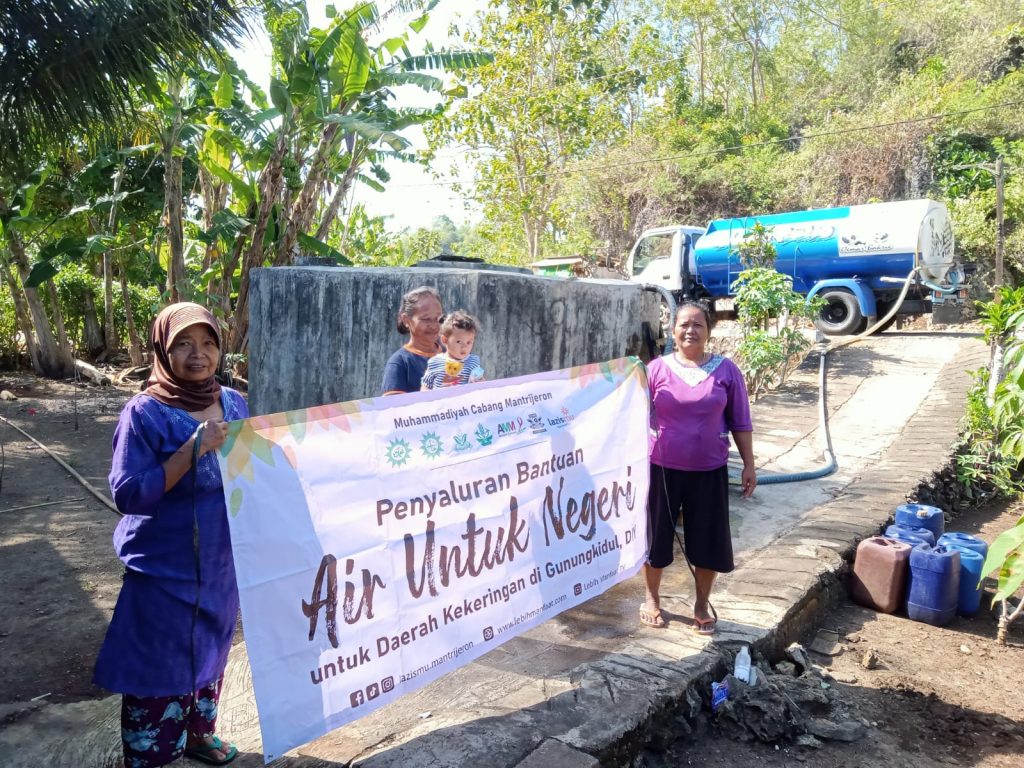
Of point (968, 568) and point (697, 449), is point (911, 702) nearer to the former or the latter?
point (968, 568)

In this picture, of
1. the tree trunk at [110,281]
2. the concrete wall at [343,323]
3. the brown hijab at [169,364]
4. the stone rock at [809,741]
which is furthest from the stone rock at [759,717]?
the tree trunk at [110,281]

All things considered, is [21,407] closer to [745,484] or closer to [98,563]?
[98,563]

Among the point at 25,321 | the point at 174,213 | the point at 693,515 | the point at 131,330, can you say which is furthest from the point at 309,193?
the point at 693,515

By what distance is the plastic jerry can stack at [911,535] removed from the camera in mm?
4426

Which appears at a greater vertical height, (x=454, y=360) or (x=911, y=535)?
(x=454, y=360)

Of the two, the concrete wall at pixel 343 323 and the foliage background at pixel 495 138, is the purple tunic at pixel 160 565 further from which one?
the foliage background at pixel 495 138

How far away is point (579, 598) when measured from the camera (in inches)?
117

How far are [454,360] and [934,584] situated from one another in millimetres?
3011

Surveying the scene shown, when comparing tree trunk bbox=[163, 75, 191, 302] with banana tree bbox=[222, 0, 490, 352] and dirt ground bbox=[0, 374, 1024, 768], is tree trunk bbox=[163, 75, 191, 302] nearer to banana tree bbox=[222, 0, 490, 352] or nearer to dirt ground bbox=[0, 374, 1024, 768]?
banana tree bbox=[222, 0, 490, 352]

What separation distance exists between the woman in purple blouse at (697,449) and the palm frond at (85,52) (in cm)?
432

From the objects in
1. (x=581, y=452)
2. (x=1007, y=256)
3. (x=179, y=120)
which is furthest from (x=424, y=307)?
(x=1007, y=256)

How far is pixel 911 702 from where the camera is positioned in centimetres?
333

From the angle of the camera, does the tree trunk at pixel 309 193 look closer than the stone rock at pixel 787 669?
No

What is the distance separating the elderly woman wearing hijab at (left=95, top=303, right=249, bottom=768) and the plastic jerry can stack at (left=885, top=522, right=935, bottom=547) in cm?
393
